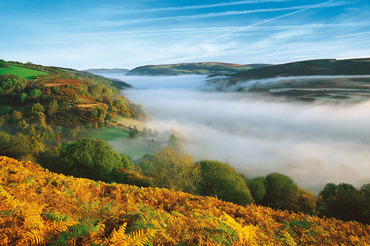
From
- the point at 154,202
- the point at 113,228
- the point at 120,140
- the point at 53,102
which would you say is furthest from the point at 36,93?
the point at 113,228

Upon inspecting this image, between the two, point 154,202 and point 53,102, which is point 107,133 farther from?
point 154,202

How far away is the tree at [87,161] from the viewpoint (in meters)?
28.3

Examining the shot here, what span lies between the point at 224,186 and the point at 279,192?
760 centimetres

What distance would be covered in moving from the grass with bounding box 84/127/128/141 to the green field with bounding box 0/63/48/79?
58.7 metres

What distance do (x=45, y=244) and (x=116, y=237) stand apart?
1.40 m

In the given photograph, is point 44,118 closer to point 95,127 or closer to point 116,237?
point 95,127

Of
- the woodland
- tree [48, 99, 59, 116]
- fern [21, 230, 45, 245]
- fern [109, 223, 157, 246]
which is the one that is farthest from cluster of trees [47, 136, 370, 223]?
tree [48, 99, 59, 116]

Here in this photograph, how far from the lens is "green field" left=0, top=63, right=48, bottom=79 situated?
415 ft

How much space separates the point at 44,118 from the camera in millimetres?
104812

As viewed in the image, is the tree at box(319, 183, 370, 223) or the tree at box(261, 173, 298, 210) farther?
the tree at box(261, 173, 298, 210)

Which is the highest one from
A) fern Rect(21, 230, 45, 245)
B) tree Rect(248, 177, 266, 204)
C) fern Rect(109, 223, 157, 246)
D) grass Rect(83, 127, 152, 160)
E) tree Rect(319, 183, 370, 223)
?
fern Rect(21, 230, 45, 245)

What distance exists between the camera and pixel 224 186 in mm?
28312

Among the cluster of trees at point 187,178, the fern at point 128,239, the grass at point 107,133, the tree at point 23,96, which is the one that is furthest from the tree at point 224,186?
the tree at point 23,96

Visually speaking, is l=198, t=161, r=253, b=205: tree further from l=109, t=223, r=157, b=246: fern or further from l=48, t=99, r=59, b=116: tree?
l=48, t=99, r=59, b=116: tree
